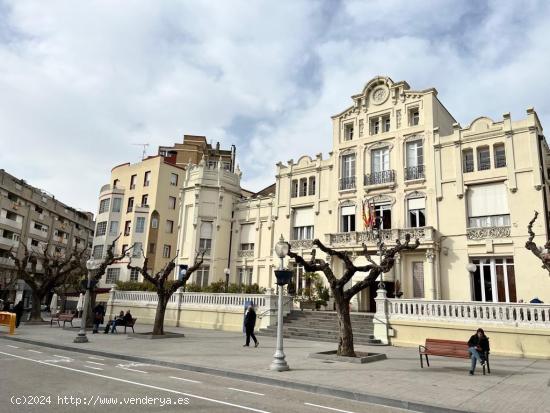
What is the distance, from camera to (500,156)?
24.2m

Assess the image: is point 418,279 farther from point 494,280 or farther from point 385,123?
point 385,123

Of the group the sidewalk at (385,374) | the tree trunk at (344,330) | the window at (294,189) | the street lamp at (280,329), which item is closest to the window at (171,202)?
the window at (294,189)

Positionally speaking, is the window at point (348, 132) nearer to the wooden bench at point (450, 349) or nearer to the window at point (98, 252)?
the wooden bench at point (450, 349)

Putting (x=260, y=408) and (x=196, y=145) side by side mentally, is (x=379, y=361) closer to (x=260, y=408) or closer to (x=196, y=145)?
(x=260, y=408)

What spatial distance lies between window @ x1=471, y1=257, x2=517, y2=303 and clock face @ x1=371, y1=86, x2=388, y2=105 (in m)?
12.8

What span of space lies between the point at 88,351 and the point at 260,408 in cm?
948

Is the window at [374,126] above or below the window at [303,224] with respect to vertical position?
above

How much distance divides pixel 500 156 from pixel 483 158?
934mm

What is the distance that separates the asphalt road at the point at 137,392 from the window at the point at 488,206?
63.3ft

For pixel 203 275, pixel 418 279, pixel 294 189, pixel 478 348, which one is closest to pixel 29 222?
pixel 203 275

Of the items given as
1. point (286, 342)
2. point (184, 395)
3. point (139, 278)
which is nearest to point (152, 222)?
point (139, 278)

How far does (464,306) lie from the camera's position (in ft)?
54.5

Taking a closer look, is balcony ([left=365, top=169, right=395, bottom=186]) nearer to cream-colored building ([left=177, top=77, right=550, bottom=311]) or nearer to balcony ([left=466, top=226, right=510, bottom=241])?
cream-colored building ([left=177, top=77, right=550, bottom=311])

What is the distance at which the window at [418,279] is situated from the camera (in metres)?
24.6
